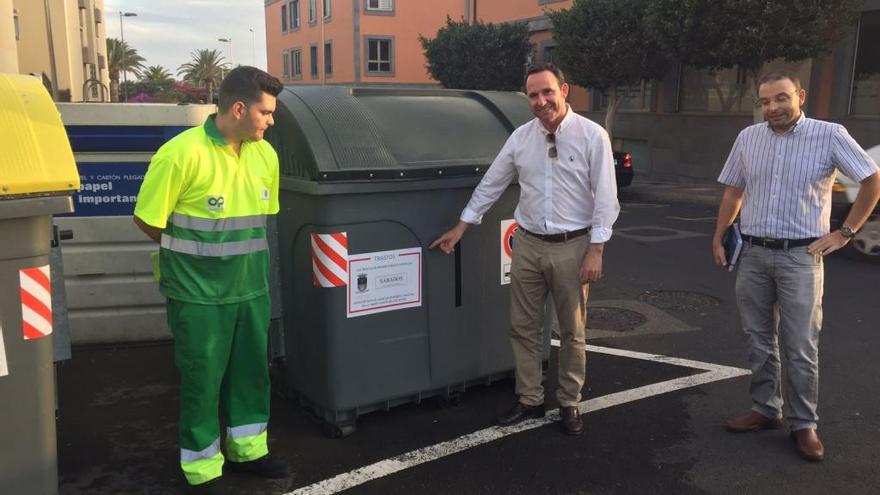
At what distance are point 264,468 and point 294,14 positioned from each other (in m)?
48.6

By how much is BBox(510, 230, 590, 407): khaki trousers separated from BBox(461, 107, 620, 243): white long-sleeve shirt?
0.39 feet

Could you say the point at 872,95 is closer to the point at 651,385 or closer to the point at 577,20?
the point at 577,20

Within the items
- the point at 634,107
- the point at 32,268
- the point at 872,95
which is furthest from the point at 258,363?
the point at 634,107

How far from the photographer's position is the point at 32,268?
2.50 meters

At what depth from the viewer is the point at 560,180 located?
3650 mm

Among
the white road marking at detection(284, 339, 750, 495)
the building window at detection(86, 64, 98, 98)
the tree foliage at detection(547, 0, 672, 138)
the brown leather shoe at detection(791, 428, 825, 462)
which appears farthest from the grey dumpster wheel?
the tree foliage at detection(547, 0, 672, 138)

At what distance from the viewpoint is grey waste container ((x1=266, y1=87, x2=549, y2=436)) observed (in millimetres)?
3551

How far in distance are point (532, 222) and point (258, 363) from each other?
5.00 feet

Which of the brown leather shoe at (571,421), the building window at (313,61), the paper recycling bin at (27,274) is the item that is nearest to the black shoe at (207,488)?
the paper recycling bin at (27,274)

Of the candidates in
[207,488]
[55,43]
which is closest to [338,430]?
[207,488]

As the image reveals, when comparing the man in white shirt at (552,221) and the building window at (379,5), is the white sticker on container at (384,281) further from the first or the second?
A: the building window at (379,5)

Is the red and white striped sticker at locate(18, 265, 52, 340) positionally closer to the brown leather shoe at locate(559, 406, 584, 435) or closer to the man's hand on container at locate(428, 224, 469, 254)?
the man's hand on container at locate(428, 224, 469, 254)

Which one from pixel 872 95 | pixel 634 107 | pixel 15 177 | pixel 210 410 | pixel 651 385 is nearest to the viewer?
pixel 15 177

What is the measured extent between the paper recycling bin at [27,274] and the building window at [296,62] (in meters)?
47.0
